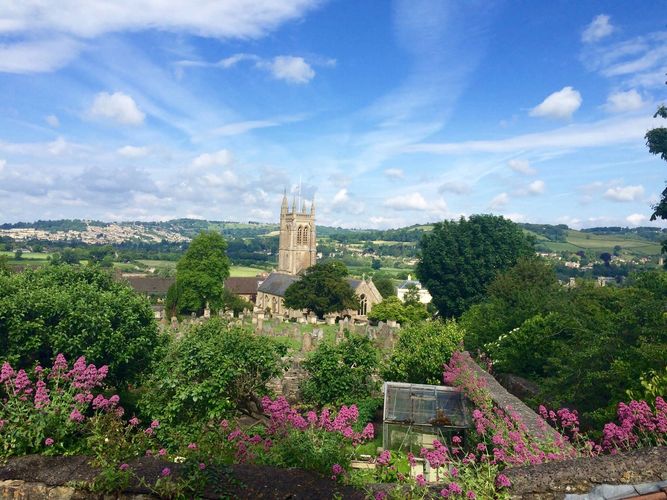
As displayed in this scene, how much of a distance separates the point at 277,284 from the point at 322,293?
19930 mm

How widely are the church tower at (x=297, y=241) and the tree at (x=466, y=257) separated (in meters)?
37.9

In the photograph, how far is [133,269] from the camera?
106 m

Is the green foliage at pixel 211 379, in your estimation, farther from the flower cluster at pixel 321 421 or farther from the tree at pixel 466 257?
the tree at pixel 466 257

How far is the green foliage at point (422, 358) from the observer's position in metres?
18.7

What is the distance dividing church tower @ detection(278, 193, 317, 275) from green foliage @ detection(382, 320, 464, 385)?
60.1 meters

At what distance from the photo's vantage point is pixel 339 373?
17.4 metres

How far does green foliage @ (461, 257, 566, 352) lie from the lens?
22.5 m

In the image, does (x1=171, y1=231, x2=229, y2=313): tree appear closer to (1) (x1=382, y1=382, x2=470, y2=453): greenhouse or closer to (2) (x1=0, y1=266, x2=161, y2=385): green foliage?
(2) (x1=0, y1=266, x2=161, y2=385): green foliage

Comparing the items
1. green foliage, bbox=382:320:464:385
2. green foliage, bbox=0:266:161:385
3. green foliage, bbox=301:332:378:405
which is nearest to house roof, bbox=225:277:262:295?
green foliage, bbox=382:320:464:385

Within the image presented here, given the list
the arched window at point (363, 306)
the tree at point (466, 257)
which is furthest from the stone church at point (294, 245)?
the tree at point (466, 257)

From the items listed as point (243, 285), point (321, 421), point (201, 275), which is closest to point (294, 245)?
point (243, 285)

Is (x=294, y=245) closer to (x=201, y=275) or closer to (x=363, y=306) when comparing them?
(x=363, y=306)

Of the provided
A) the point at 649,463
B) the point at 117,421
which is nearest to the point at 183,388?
the point at 117,421

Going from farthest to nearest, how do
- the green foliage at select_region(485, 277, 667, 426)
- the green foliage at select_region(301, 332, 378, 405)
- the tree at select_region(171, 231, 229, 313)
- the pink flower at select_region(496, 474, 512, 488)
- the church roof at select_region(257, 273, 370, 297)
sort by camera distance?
the church roof at select_region(257, 273, 370, 297) < the tree at select_region(171, 231, 229, 313) < the green foliage at select_region(301, 332, 378, 405) < the green foliage at select_region(485, 277, 667, 426) < the pink flower at select_region(496, 474, 512, 488)
